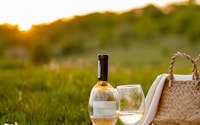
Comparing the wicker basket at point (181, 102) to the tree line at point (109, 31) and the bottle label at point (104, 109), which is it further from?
the tree line at point (109, 31)

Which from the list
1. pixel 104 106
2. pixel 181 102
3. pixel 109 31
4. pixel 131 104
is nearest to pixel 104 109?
pixel 104 106

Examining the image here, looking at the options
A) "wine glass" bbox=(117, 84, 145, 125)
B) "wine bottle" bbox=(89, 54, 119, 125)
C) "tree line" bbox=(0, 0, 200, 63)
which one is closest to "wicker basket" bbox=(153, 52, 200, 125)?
"wine glass" bbox=(117, 84, 145, 125)

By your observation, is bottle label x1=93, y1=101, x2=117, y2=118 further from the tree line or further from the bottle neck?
the tree line

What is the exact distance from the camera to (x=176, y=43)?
1734 inches

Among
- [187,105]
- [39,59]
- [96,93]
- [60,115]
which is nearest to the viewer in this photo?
[96,93]

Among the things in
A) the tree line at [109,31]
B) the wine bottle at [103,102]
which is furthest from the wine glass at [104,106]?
the tree line at [109,31]

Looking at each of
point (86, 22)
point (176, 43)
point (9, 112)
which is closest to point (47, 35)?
point (86, 22)

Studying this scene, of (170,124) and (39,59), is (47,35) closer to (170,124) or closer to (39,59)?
(39,59)

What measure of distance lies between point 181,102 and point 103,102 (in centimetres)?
58

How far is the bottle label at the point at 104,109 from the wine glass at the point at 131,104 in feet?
0.39

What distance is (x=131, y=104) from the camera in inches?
115

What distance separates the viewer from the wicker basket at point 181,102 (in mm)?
3061

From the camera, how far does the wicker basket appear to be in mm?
3061

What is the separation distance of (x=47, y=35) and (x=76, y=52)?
4.34 metres
